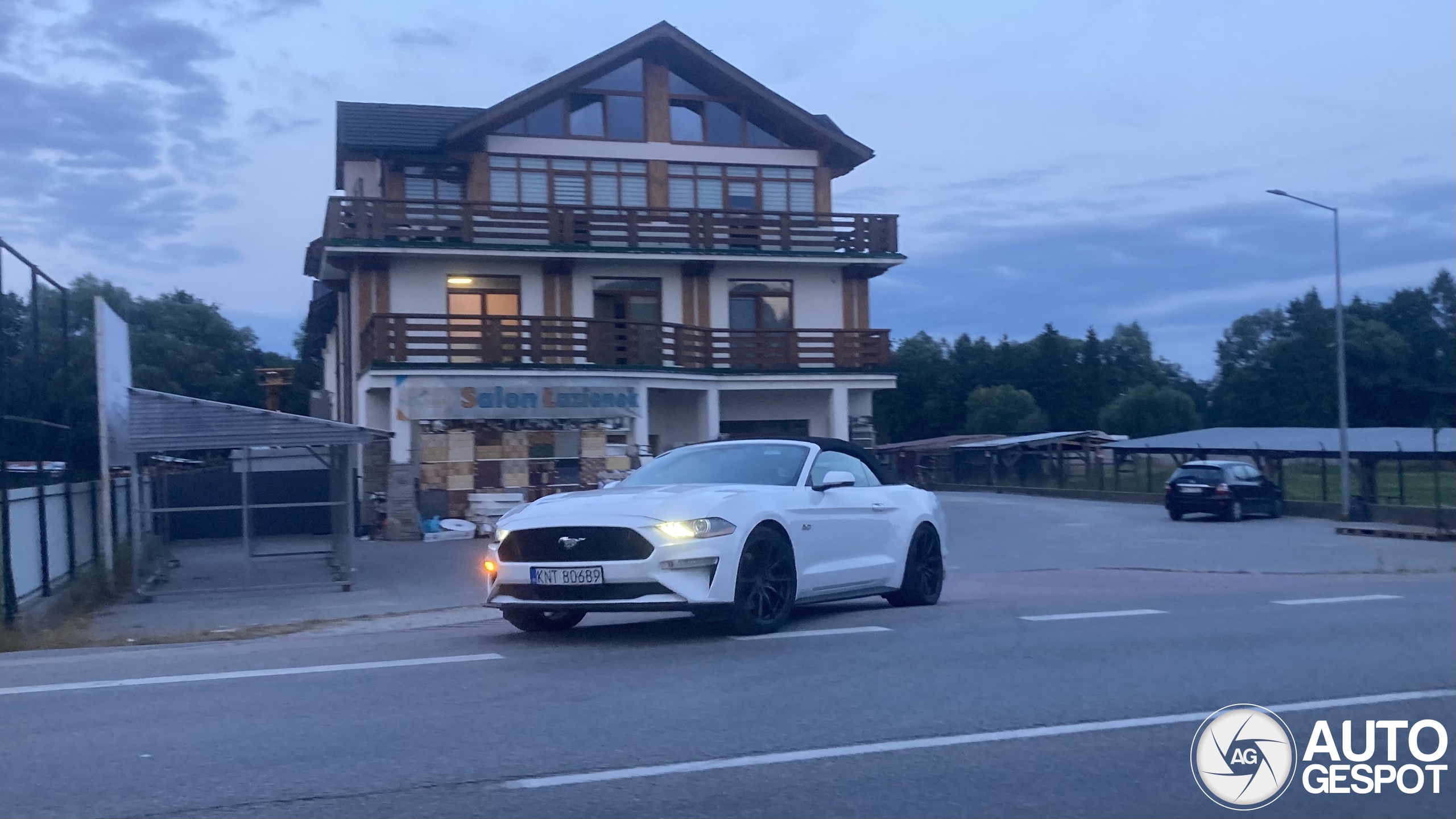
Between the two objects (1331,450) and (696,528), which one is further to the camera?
(1331,450)

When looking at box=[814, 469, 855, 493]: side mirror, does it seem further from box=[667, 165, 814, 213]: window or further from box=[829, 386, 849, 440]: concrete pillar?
box=[667, 165, 814, 213]: window

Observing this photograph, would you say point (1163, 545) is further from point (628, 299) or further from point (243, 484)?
point (243, 484)

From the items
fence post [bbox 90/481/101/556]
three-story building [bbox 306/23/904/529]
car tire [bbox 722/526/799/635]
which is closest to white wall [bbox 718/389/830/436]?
three-story building [bbox 306/23/904/529]

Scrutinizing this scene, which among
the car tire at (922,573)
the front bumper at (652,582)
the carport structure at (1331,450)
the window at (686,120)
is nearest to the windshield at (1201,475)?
the carport structure at (1331,450)

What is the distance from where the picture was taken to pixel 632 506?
9.38 metres

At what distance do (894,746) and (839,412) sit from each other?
25.5m

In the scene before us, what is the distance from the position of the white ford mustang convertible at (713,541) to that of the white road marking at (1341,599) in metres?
3.84

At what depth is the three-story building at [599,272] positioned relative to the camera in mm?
27125

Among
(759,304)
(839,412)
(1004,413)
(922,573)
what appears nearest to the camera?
(922,573)

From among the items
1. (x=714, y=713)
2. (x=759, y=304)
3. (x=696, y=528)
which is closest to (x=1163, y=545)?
(x=759, y=304)

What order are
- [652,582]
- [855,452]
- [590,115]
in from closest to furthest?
1. [652,582]
2. [855,452]
3. [590,115]

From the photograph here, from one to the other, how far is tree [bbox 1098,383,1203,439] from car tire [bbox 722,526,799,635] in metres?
75.7

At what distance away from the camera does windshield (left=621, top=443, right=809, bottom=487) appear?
34.9ft

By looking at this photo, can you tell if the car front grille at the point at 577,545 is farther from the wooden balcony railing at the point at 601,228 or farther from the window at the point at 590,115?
the window at the point at 590,115
